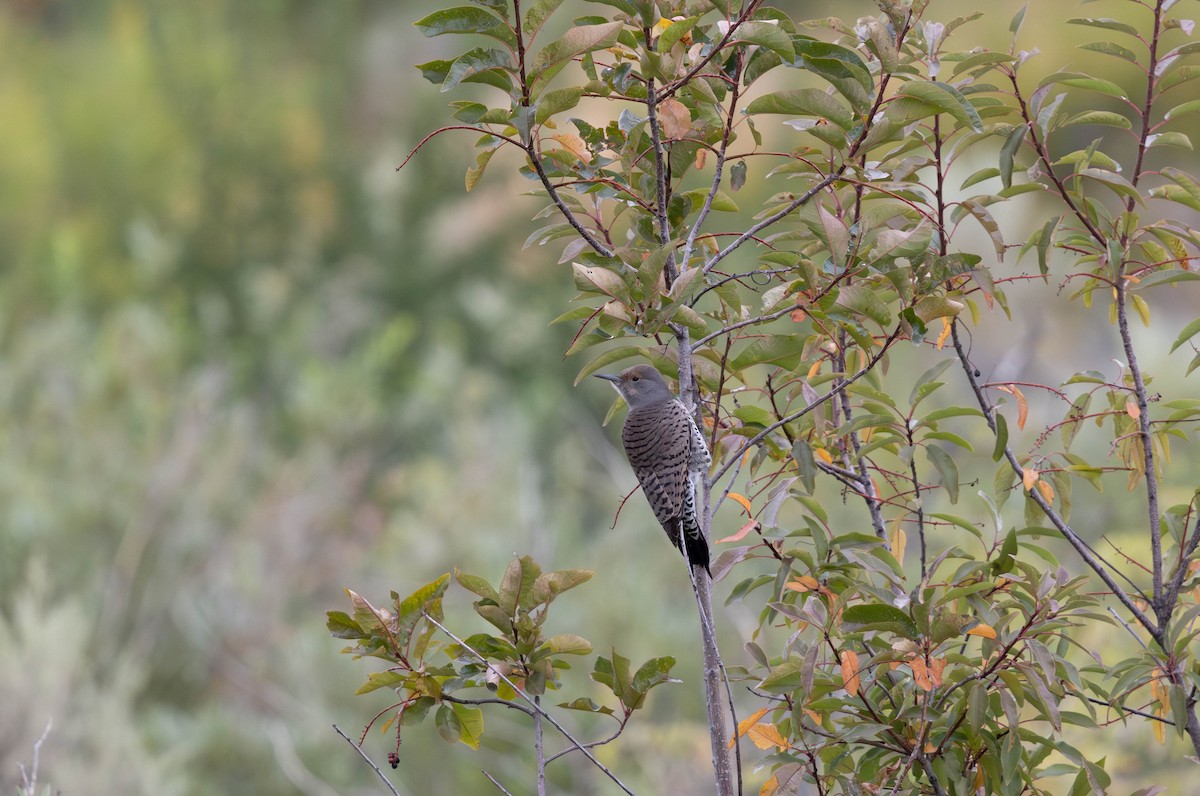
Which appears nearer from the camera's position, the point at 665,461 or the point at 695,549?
the point at 695,549

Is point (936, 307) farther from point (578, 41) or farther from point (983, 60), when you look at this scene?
point (578, 41)

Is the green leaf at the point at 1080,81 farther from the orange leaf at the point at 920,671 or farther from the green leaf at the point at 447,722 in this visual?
the green leaf at the point at 447,722

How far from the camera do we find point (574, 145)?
4.87 ft

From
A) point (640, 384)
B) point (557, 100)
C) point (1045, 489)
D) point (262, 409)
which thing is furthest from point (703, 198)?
point (262, 409)

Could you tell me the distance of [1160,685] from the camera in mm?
1499

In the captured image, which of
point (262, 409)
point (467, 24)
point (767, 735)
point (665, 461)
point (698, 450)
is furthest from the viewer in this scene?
point (262, 409)

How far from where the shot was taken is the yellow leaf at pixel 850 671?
4.49 ft

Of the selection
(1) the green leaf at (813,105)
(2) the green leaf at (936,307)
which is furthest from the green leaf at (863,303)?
(1) the green leaf at (813,105)

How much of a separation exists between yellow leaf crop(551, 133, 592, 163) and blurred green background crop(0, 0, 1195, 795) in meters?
2.50

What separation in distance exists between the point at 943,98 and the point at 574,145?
460mm

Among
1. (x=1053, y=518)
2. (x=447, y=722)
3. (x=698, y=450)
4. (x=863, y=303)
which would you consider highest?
(x=698, y=450)

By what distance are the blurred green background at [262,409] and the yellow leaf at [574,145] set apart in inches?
98.4

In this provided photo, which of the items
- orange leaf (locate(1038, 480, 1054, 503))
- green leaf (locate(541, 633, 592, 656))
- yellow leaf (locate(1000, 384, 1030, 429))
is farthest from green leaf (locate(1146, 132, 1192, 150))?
green leaf (locate(541, 633, 592, 656))

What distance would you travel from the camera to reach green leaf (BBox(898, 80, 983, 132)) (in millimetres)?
1246
